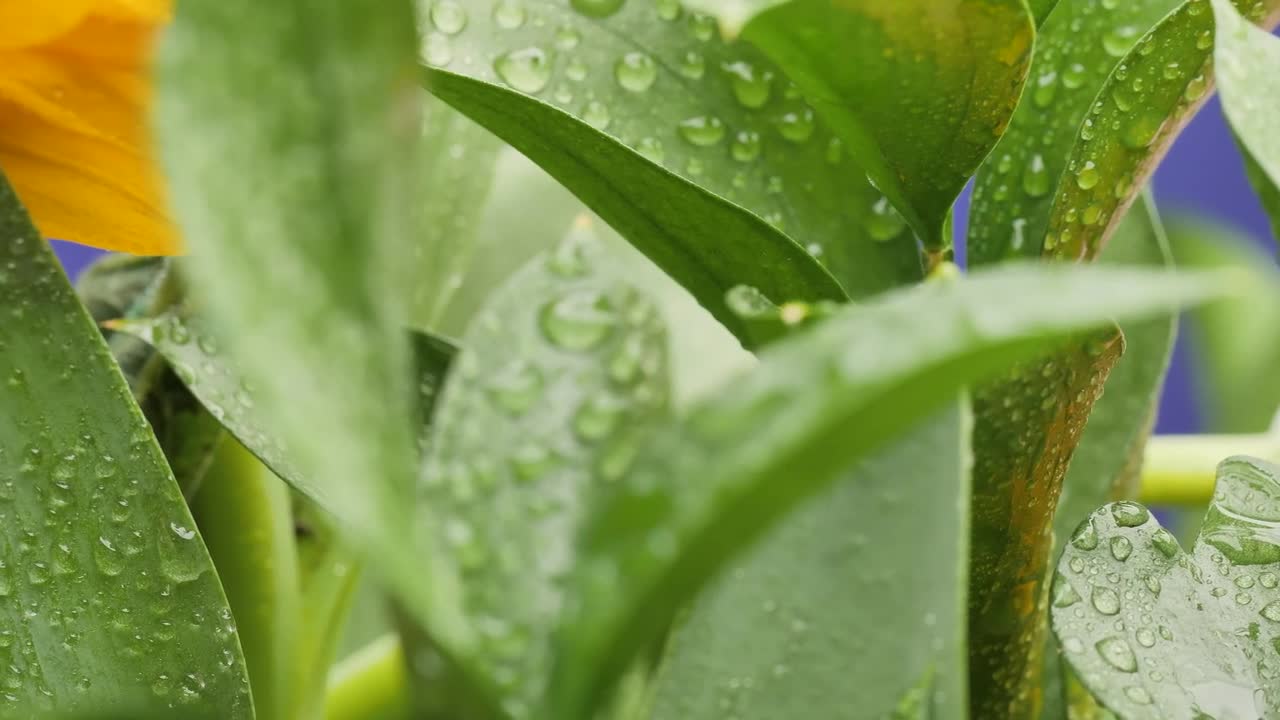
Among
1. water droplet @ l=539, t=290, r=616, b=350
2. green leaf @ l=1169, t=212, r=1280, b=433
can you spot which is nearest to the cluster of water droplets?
water droplet @ l=539, t=290, r=616, b=350

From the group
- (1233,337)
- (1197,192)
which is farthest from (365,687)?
(1197,192)

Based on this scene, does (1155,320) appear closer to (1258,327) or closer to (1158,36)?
(1158,36)

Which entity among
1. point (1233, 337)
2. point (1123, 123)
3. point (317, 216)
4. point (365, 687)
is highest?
point (1233, 337)

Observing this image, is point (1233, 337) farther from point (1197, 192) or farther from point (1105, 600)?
point (1105, 600)

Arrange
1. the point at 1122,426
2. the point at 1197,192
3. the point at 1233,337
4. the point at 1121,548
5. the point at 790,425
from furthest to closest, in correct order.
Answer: the point at 1197,192
the point at 1233,337
the point at 1122,426
the point at 1121,548
the point at 790,425

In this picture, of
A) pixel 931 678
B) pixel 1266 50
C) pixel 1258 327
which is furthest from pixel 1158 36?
pixel 1258 327

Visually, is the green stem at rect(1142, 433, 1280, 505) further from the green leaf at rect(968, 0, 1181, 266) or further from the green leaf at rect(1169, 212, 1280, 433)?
the green leaf at rect(1169, 212, 1280, 433)
